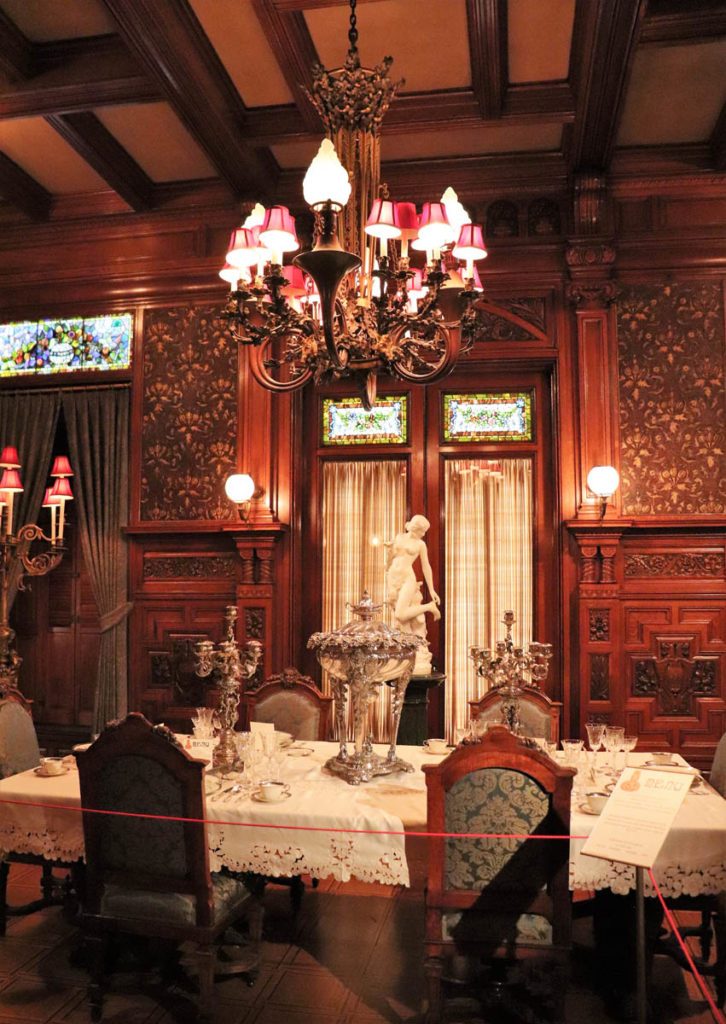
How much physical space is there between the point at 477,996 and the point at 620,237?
4.56m

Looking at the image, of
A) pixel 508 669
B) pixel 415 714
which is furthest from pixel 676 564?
pixel 508 669

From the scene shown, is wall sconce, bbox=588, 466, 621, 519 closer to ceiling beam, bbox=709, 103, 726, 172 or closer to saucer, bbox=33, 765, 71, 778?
ceiling beam, bbox=709, 103, 726, 172

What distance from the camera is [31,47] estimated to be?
4.56 metres

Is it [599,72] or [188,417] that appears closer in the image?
[599,72]

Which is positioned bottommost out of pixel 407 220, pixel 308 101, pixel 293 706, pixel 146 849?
pixel 146 849

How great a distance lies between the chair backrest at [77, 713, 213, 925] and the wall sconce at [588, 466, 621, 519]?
3.39 m

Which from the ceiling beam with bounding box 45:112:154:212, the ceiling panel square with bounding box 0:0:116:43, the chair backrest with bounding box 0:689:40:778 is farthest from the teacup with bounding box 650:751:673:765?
the ceiling beam with bounding box 45:112:154:212

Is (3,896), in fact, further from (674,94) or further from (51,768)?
(674,94)

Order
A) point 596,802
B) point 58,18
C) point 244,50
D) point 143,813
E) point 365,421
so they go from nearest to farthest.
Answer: point 143,813, point 596,802, point 58,18, point 244,50, point 365,421

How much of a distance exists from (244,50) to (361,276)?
5.80 feet

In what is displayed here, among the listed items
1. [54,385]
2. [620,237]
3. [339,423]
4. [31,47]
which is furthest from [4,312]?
[620,237]

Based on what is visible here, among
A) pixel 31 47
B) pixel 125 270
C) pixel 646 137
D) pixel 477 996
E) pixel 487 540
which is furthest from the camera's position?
pixel 125 270

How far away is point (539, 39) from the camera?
173 inches

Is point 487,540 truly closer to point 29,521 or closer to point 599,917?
point 599,917
